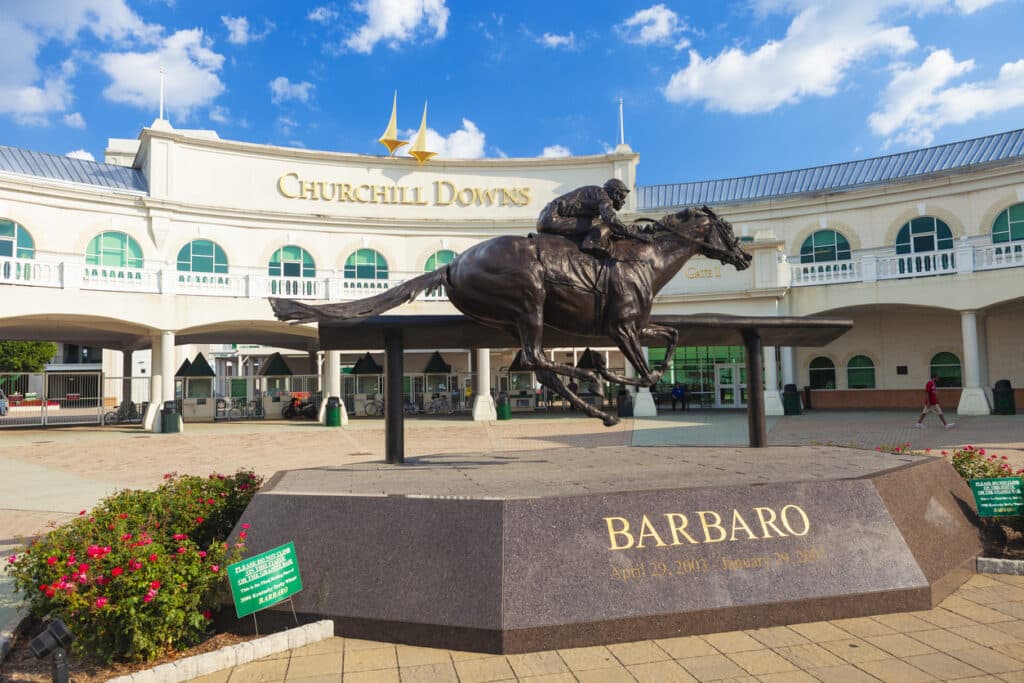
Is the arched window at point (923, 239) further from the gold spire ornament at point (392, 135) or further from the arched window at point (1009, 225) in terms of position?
the gold spire ornament at point (392, 135)

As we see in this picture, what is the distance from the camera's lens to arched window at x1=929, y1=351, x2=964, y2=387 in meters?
27.3

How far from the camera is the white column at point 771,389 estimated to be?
26.2m

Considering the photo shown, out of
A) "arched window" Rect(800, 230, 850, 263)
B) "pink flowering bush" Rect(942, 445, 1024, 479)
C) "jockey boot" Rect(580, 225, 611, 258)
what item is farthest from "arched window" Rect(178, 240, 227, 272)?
"pink flowering bush" Rect(942, 445, 1024, 479)

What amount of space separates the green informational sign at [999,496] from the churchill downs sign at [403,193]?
26.0 metres

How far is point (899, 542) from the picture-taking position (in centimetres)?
518

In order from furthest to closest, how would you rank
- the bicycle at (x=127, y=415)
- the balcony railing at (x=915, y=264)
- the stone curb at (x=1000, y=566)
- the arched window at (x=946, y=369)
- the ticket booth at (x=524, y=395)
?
the ticket booth at (x=524, y=395) < the bicycle at (x=127, y=415) < the arched window at (x=946, y=369) < the balcony railing at (x=915, y=264) < the stone curb at (x=1000, y=566)

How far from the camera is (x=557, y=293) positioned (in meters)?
6.51

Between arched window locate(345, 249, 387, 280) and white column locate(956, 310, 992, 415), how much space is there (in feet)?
72.8

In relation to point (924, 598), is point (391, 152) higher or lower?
higher

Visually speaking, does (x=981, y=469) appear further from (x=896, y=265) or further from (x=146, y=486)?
(x=896, y=265)

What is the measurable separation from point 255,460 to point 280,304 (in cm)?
1026

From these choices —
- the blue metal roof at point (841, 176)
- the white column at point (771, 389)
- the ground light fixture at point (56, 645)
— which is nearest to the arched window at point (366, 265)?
the blue metal roof at point (841, 176)

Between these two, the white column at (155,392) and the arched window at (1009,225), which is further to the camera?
the arched window at (1009,225)

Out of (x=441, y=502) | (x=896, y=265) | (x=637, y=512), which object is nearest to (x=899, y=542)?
(x=637, y=512)
